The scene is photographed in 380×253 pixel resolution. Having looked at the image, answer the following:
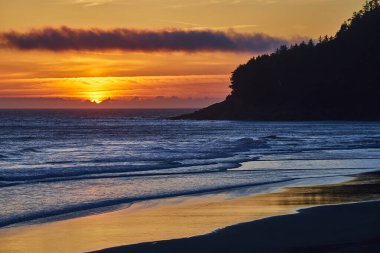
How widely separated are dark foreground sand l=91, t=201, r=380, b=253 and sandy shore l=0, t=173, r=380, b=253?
0.62ft

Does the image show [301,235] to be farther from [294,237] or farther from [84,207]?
[84,207]

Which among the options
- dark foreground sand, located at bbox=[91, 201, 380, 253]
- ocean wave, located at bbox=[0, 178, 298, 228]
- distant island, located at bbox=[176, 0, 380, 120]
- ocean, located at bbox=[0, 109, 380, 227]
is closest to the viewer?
dark foreground sand, located at bbox=[91, 201, 380, 253]

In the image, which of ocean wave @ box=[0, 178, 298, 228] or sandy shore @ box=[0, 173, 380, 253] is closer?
sandy shore @ box=[0, 173, 380, 253]

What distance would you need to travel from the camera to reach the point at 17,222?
15.5m

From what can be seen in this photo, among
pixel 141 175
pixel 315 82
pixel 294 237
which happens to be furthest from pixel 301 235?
pixel 315 82

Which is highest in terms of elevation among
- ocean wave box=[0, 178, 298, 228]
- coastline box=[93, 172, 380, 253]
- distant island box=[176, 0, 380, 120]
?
distant island box=[176, 0, 380, 120]

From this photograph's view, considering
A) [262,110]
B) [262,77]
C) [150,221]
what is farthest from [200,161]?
[262,77]

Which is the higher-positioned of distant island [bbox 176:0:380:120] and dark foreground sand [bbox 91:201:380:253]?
distant island [bbox 176:0:380:120]

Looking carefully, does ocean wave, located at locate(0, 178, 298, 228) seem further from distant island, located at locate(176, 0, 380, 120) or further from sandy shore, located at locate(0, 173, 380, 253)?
distant island, located at locate(176, 0, 380, 120)

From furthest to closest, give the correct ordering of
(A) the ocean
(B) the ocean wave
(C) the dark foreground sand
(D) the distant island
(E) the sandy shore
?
(D) the distant island < (A) the ocean < (B) the ocean wave < (E) the sandy shore < (C) the dark foreground sand

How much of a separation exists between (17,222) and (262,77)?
13841 centimetres

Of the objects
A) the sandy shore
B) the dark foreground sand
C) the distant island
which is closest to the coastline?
the dark foreground sand

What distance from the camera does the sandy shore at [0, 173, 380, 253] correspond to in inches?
519

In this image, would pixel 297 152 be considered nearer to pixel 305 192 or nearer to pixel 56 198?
pixel 305 192
